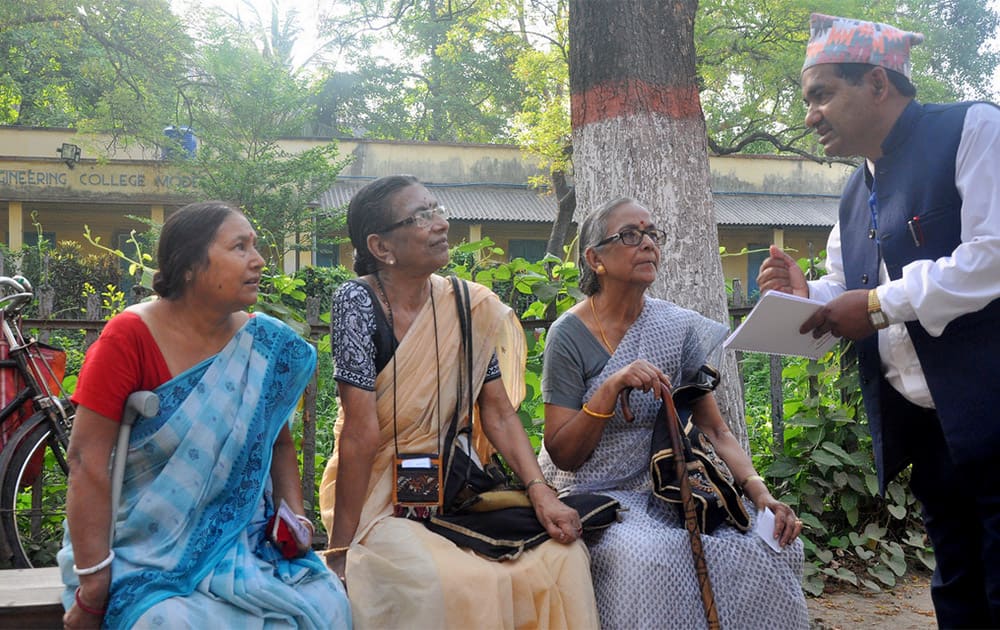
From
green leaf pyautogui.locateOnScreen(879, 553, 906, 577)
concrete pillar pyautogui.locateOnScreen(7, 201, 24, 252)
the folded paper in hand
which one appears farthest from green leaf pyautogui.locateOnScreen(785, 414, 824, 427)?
concrete pillar pyautogui.locateOnScreen(7, 201, 24, 252)

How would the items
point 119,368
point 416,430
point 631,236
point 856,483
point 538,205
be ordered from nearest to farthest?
point 119,368, point 416,430, point 631,236, point 856,483, point 538,205

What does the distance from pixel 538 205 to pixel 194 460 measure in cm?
2492

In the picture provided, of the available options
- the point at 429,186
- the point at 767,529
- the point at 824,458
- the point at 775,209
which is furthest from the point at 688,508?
the point at 775,209

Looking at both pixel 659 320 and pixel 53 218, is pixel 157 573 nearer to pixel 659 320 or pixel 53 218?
pixel 659 320

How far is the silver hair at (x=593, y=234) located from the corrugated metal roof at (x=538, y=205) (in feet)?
70.1

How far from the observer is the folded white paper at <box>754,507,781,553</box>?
3.03 m

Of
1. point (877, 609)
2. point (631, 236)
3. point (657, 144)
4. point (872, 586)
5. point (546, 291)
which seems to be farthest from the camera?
point (546, 291)

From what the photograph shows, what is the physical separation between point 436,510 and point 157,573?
0.89 m

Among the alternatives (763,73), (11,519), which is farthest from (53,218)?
(11,519)

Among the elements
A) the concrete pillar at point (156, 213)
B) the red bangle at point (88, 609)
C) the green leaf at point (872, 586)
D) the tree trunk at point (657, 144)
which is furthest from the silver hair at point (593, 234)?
the concrete pillar at point (156, 213)

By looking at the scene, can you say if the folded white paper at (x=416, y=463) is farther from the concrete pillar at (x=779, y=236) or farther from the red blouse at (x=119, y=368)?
the concrete pillar at (x=779, y=236)

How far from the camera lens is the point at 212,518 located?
268 centimetres

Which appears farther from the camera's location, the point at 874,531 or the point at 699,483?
the point at 874,531

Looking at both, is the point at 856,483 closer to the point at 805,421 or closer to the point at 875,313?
the point at 805,421
